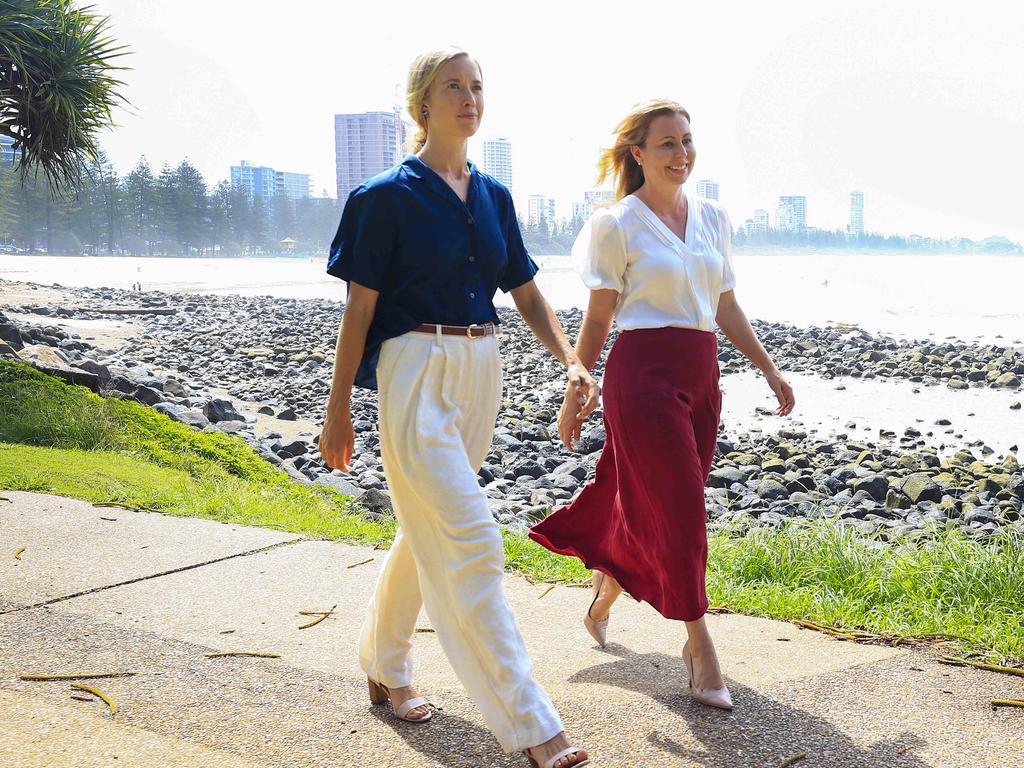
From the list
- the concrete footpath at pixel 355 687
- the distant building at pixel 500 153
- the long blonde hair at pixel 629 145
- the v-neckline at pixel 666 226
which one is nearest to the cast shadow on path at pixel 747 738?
the concrete footpath at pixel 355 687

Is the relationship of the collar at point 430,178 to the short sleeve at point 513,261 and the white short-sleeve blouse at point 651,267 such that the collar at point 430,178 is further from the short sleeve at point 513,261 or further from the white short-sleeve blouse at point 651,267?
the white short-sleeve blouse at point 651,267

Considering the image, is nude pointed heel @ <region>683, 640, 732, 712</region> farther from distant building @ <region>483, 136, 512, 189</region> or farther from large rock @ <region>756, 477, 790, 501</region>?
distant building @ <region>483, 136, 512, 189</region>

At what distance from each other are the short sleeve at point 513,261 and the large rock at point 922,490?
5.77 metres

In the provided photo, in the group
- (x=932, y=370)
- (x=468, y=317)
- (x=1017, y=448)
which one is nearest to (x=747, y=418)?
(x=1017, y=448)

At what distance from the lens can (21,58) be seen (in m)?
13.6

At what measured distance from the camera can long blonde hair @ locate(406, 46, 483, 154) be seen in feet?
9.78

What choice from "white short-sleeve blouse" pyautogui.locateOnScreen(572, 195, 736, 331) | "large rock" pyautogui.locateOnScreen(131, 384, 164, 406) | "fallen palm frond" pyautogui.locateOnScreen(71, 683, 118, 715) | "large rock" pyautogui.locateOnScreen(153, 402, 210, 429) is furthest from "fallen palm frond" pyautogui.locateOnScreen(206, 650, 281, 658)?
"large rock" pyautogui.locateOnScreen(131, 384, 164, 406)

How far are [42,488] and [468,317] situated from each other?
4.08 metres

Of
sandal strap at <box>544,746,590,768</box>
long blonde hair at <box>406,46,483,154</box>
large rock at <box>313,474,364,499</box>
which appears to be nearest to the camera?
sandal strap at <box>544,746,590,768</box>

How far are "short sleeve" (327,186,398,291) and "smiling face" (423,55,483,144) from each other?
268 millimetres

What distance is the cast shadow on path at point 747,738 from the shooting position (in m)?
2.82

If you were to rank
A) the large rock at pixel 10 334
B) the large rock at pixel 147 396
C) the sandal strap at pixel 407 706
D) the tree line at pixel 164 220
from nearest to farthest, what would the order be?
the sandal strap at pixel 407 706, the large rock at pixel 147 396, the large rock at pixel 10 334, the tree line at pixel 164 220

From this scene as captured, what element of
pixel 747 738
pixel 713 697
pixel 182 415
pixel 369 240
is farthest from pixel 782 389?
pixel 182 415

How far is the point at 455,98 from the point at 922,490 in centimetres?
632
